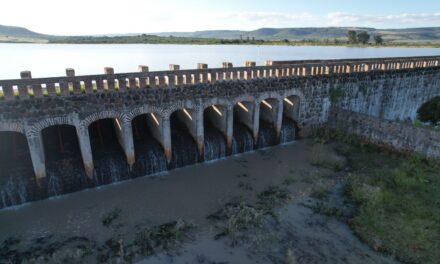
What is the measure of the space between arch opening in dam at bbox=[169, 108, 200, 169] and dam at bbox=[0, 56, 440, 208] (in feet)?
0.17

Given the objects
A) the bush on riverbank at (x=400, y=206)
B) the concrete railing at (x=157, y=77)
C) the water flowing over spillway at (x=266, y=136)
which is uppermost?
the concrete railing at (x=157, y=77)

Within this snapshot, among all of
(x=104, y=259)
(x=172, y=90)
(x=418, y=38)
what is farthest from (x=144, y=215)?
(x=418, y=38)

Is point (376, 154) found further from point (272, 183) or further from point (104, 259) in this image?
point (104, 259)

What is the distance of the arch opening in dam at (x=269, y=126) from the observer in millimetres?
17766

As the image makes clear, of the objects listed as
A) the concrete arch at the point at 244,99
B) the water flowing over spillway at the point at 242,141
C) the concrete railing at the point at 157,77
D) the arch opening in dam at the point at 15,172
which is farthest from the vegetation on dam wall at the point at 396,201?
the arch opening in dam at the point at 15,172

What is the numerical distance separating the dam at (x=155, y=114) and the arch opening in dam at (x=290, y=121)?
90mm

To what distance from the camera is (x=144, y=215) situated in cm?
1095

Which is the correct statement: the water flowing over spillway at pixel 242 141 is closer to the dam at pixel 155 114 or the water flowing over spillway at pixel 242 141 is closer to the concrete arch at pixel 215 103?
the dam at pixel 155 114

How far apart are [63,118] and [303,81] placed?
13.4m

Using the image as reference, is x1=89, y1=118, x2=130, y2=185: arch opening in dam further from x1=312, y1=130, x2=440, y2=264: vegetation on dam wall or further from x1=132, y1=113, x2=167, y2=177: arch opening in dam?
x1=312, y1=130, x2=440, y2=264: vegetation on dam wall

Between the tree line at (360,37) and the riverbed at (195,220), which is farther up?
the tree line at (360,37)

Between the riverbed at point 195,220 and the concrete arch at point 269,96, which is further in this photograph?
the concrete arch at point 269,96

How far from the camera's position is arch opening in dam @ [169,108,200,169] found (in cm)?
1497

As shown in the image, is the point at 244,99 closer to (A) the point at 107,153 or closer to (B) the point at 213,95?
(B) the point at 213,95
